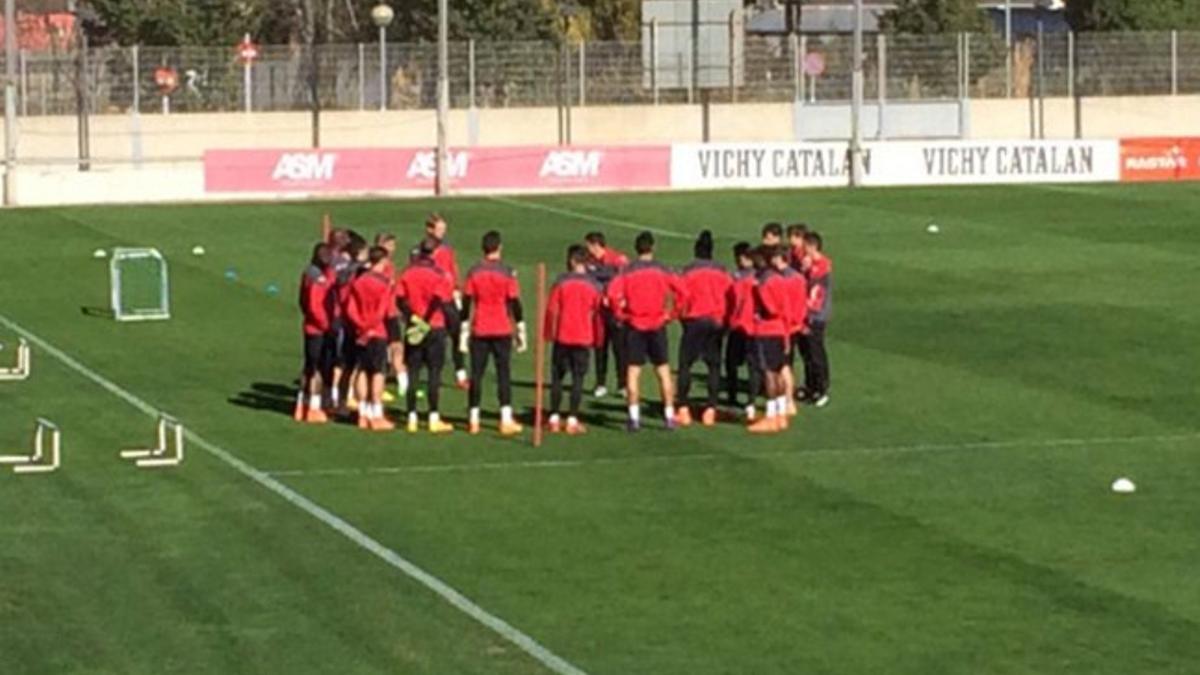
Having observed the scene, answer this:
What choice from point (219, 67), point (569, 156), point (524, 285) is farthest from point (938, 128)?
point (524, 285)

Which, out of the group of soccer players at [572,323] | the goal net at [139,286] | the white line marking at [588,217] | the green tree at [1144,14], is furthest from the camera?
the green tree at [1144,14]

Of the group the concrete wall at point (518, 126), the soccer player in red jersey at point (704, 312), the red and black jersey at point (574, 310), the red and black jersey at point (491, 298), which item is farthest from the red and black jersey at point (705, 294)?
the concrete wall at point (518, 126)

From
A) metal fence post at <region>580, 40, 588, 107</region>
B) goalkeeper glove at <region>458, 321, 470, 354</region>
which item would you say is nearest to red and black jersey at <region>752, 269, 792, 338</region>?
goalkeeper glove at <region>458, 321, 470, 354</region>

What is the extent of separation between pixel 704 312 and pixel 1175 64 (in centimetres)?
5263

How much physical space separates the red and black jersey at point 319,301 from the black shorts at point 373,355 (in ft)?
2.80

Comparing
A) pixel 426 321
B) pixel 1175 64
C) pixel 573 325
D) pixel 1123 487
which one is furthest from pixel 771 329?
pixel 1175 64

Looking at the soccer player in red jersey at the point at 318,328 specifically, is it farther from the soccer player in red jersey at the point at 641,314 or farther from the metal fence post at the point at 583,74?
the metal fence post at the point at 583,74

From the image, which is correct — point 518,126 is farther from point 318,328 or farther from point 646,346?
point 646,346

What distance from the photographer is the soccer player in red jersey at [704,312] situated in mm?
27016

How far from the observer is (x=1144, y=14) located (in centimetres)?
9306

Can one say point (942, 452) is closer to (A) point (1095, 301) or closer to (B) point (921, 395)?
(B) point (921, 395)

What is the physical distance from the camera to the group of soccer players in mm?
26000

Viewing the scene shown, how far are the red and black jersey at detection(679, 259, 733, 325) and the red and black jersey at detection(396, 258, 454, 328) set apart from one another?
2.20 metres

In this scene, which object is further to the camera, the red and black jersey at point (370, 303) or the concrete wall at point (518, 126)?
the concrete wall at point (518, 126)
